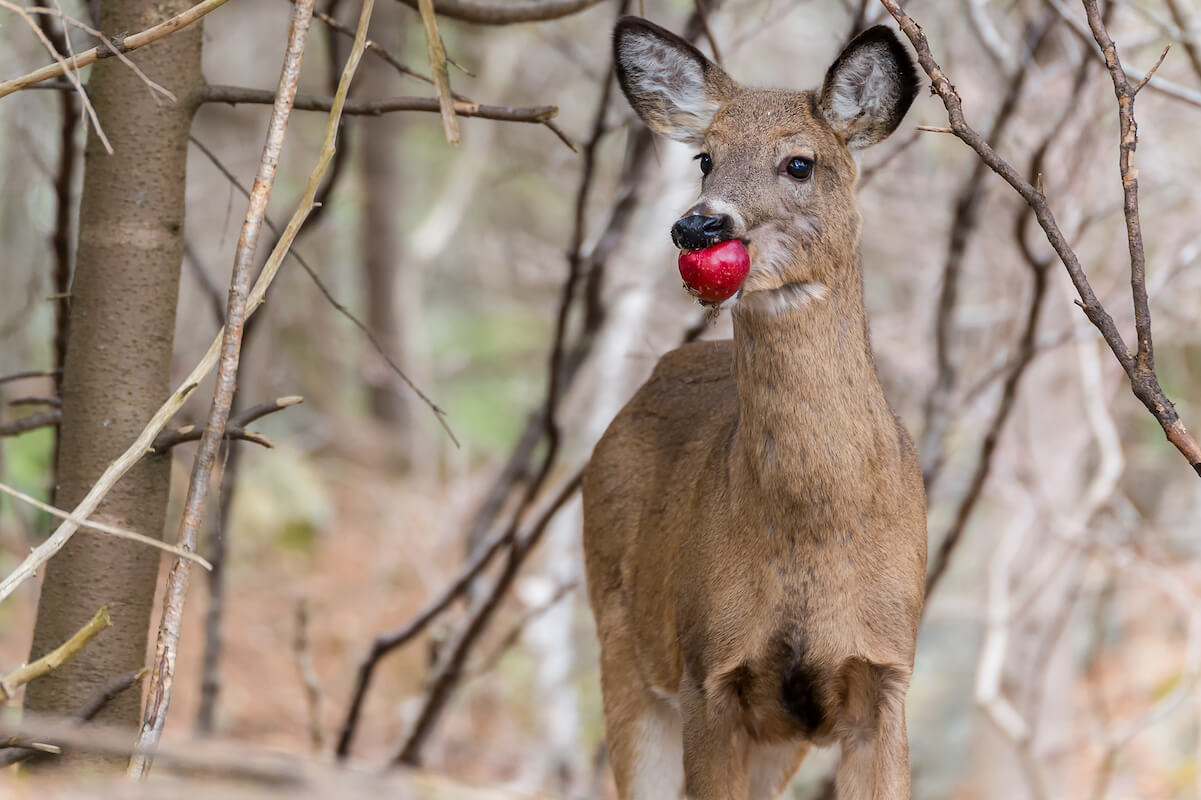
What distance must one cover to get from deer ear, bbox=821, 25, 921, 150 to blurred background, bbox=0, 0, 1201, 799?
58cm

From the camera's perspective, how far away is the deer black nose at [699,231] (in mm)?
3348

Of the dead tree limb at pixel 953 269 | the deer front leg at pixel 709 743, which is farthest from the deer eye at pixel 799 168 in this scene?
the dead tree limb at pixel 953 269

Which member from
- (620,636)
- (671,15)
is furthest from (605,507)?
(671,15)

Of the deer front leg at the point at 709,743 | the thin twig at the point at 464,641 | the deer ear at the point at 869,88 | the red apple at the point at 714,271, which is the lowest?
the deer front leg at the point at 709,743

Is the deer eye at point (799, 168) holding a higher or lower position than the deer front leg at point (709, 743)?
higher

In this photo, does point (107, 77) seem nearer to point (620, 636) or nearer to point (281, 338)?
point (620, 636)

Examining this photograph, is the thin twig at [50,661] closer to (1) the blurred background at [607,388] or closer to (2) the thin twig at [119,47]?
(2) the thin twig at [119,47]

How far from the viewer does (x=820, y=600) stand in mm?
3545

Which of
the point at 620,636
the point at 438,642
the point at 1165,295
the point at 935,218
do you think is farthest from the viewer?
the point at 935,218

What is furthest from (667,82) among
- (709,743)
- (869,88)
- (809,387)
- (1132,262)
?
(709,743)

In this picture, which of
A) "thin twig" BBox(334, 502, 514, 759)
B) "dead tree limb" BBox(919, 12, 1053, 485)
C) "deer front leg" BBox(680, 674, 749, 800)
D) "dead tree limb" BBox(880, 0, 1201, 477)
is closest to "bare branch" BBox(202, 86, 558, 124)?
"dead tree limb" BBox(880, 0, 1201, 477)

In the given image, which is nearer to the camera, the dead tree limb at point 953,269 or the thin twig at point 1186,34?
the thin twig at point 1186,34

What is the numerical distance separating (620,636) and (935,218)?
4521 mm

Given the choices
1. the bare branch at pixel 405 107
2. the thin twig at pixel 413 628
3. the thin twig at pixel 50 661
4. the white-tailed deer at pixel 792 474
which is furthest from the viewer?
the thin twig at pixel 413 628
